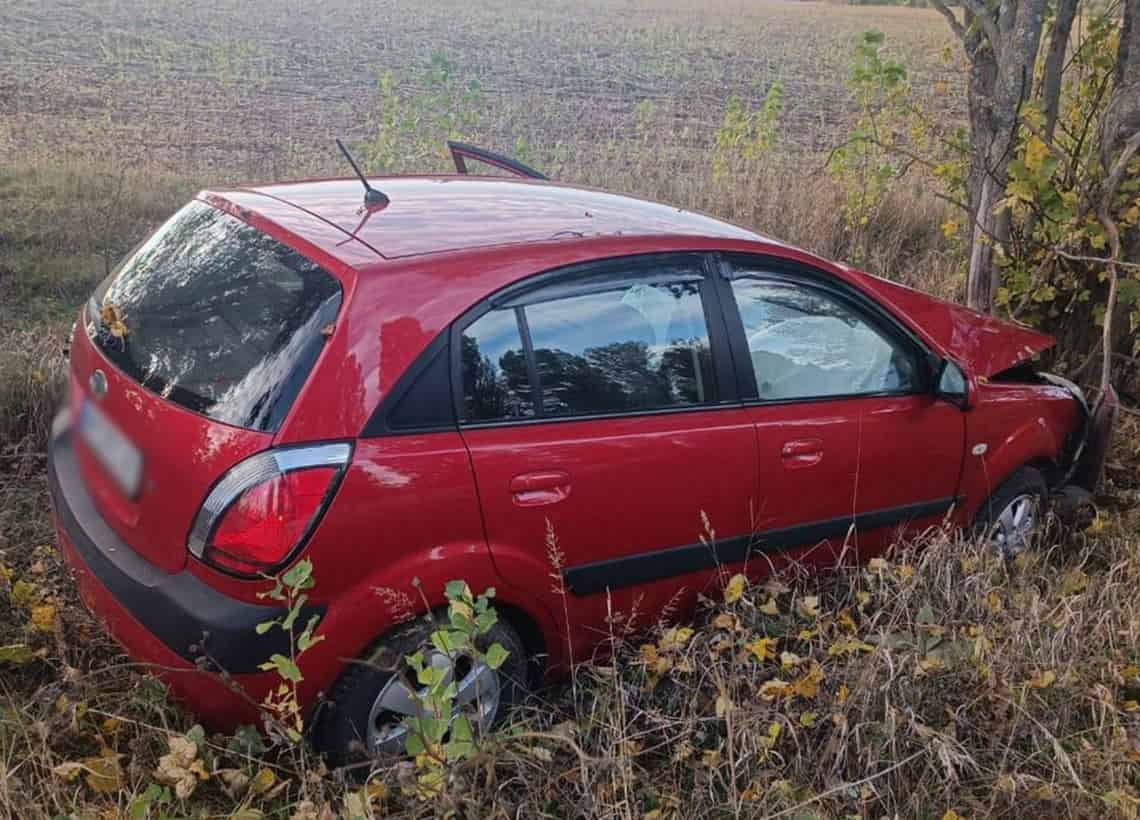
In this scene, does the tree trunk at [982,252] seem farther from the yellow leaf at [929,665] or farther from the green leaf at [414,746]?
the green leaf at [414,746]

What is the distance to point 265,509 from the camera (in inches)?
93.4

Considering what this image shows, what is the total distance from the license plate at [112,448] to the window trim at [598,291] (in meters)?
0.88

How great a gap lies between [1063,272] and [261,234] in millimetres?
4781

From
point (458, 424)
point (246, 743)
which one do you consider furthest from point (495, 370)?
point (246, 743)

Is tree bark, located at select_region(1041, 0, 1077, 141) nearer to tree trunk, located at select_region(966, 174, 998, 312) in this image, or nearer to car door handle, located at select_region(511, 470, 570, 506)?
tree trunk, located at select_region(966, 174, 998, 312)

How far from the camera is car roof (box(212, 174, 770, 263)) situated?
2900 millimetres

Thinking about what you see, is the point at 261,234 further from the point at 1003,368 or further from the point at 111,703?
the point at 1003,368

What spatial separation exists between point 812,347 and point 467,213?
135 cm

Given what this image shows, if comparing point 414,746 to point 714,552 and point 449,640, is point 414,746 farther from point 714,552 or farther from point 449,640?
point 714,552

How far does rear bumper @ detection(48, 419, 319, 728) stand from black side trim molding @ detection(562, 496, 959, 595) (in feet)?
2.99

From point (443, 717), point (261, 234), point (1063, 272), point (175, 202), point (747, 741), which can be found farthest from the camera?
point (175, 202)

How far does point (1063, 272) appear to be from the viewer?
5.75m

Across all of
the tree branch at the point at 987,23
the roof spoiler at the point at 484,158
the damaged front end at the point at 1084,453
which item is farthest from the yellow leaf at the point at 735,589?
the tree branch at the point at 987,23

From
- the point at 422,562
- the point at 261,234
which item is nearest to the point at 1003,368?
the point at 422,562
